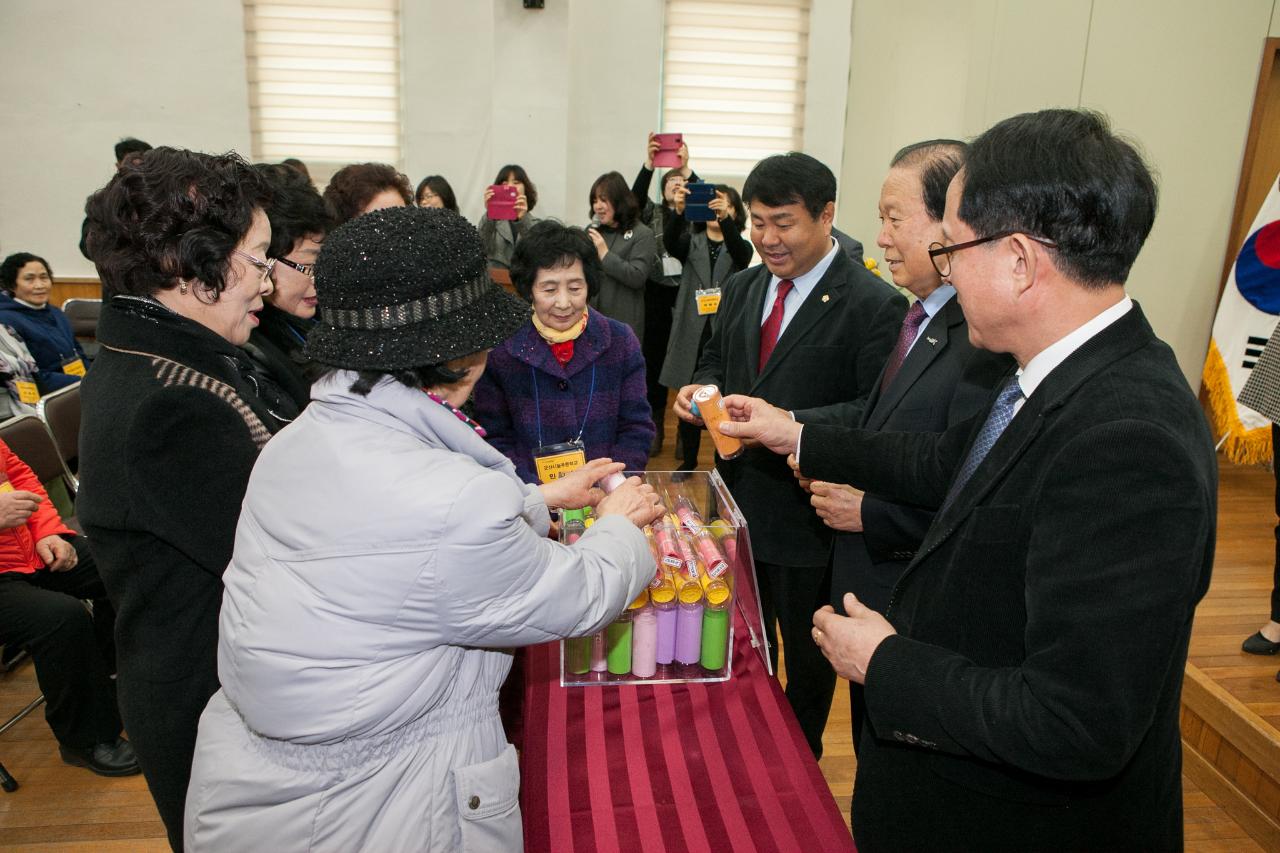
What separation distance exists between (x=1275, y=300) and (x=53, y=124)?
788cm

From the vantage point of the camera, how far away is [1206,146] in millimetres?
5141

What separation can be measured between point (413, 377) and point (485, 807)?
62cm

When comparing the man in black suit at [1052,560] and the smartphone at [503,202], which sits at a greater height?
the smartphone at [503,202]

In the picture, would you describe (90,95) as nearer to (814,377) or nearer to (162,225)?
(162,225)

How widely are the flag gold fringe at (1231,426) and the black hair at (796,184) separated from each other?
9.46 feet

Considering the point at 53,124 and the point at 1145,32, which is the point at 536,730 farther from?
the point at 53,124

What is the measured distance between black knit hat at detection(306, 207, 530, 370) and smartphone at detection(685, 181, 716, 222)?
3.44 meters

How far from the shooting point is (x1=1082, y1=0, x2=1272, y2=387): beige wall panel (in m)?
4.96

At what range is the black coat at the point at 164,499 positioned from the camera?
133cm

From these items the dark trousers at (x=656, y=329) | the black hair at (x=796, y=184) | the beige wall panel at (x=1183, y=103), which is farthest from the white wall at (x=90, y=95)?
the beige wall panel at (x=1183, y=103)

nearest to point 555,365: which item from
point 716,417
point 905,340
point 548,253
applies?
point 548,253

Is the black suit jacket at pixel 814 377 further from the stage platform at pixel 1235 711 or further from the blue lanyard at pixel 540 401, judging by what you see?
the stage platform at pixel 1235 711

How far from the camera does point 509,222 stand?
531cm

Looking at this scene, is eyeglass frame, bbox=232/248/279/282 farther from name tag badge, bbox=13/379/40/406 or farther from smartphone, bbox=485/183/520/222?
smartphone, bbox=485/183/520/222
